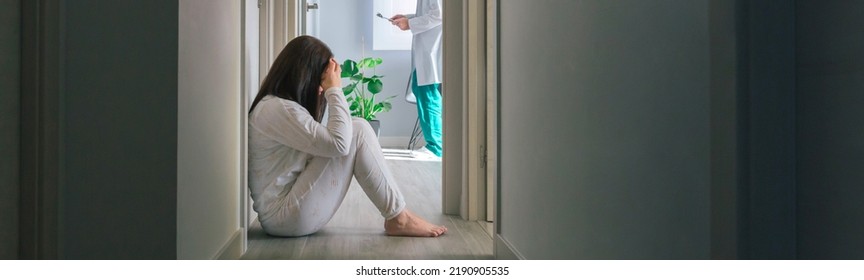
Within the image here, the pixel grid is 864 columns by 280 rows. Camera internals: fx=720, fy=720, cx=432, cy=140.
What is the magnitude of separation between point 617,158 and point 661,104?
6.5 inches

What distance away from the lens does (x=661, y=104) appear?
0.84 metres

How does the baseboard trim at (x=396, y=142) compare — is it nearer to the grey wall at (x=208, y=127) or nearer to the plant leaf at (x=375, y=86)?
the plant leaf at (x=375, y=86)

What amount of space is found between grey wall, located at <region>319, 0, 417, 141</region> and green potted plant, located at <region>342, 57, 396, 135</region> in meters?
0.14

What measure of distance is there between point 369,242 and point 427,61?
3852mm

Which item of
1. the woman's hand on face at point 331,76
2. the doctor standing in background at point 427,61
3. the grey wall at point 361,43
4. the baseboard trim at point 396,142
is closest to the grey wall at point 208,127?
the woman's hand on face at point 331,76

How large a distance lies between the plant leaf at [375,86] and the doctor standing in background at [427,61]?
618 mm

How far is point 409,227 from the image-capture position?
7.22 feet

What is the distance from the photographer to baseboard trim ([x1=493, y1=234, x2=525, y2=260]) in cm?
164

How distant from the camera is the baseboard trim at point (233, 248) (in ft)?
5.53

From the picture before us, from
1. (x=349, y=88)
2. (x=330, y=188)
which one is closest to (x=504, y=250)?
(x=330, y=188)
